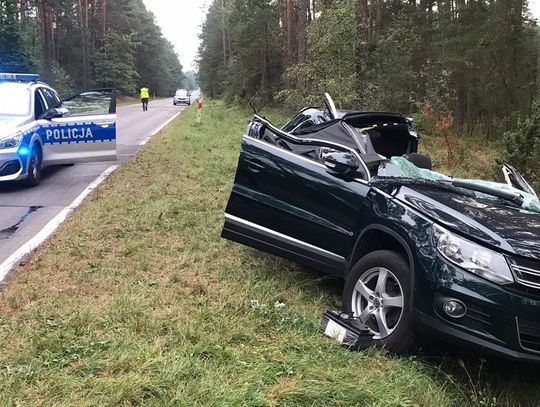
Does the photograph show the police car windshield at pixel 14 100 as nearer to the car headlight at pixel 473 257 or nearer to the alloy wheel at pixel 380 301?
the alloy wheel at pixel 380 301

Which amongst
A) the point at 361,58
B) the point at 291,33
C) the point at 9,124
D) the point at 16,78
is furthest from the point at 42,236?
the point at 291,33

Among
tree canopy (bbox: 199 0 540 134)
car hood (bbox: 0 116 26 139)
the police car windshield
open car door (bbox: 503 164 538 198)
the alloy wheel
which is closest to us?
the alloy wheel

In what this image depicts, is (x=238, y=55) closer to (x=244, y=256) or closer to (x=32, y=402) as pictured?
(x=244, y=256)

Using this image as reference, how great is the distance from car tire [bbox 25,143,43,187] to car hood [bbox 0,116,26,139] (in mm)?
455

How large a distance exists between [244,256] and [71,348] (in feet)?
8.11

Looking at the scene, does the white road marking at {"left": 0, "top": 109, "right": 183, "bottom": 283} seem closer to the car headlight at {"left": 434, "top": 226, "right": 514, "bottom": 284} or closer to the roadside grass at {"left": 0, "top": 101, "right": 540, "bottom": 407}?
the roadside grass at {"left": 0, "top": 101, "right": 540, "bottom": 407}

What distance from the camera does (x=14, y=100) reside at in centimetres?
966

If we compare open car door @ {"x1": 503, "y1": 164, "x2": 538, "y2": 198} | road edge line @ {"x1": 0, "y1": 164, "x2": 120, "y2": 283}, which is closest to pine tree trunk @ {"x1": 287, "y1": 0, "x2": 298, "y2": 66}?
road edge line @ {"x1": 0, "y1": 164, "x2": 120, "y2": 283}

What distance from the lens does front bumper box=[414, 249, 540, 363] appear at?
3123 mm

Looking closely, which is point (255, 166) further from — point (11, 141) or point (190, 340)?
point (11, 141)

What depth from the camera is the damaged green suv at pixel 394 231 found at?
10.5 feet

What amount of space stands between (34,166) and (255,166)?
5631 millimetres

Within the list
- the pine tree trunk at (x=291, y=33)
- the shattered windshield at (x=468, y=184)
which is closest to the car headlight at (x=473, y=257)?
the shattered windshield at (x=468, y=184)

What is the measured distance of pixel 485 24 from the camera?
20.4 m
